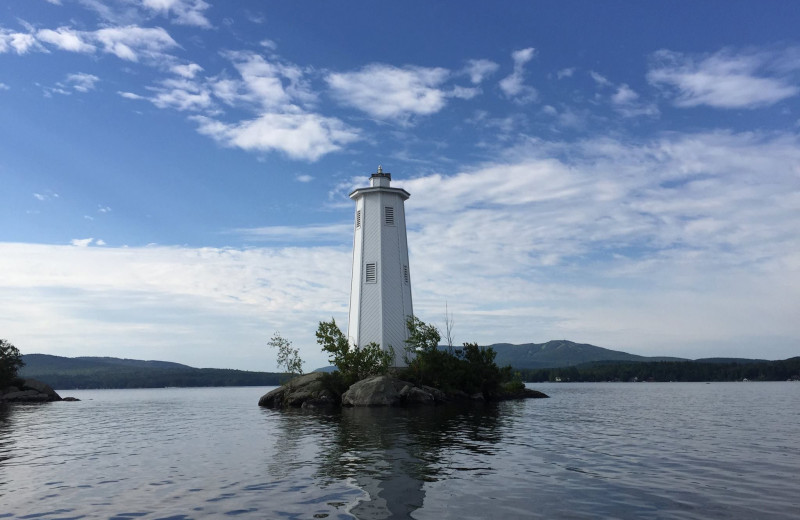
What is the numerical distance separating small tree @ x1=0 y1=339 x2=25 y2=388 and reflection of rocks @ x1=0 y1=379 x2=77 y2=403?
1.19 meters

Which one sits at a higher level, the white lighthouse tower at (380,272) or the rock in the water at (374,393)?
the white lighthouse tower at (380,272)

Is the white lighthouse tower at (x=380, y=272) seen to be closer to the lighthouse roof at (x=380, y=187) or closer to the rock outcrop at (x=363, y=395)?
the lighthouse roof at (x=380, y=187)

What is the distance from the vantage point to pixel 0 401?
73875 millimetres

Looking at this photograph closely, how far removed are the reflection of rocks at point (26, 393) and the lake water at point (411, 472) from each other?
54.7m

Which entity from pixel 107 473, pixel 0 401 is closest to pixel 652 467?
pixel 107 473

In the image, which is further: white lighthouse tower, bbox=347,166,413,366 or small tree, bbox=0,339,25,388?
small tree, bbox=0,339,25,388

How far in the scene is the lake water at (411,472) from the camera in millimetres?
12734

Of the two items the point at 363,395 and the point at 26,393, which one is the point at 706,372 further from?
the point at 26,393

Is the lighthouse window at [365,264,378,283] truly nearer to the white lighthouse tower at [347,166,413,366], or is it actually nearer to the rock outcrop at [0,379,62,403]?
the white lighthouse tower at [347,166,413,366]

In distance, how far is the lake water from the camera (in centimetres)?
1273

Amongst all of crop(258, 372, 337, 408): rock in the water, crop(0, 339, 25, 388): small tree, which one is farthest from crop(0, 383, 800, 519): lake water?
crop(0, 339, 25, 388): small tree

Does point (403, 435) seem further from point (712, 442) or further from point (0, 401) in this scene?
point (0, 401)

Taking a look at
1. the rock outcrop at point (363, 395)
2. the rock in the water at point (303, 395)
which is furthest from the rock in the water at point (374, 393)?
the rock in the water at point (303, 395)

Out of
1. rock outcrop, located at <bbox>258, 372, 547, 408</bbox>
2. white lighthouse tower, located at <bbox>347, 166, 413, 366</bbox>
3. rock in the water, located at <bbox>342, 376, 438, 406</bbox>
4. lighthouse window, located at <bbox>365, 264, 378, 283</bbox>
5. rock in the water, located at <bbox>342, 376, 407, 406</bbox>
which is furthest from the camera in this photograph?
lighthouse window, located at <bbox>365, 264, 378, 283</bbox>
